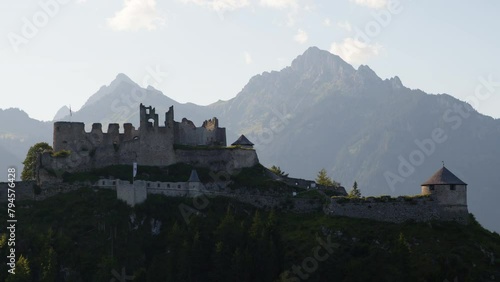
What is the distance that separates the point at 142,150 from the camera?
94.6 m

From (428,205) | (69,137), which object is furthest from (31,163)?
(428,205)

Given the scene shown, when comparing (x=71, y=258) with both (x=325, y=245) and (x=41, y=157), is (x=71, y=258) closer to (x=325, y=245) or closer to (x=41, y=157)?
(x=41, y=157)

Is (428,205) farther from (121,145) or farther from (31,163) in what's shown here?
(31,163)

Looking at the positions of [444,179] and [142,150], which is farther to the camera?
[142,150]

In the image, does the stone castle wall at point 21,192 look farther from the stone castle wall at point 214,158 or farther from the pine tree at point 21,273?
the stone castle wall at point 214,158

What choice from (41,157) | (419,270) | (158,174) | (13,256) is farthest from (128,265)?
(419,270)

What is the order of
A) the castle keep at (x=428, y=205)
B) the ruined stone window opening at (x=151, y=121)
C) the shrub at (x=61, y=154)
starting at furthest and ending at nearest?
1. the ruined stone window opening at (x=151, y=121)
2. the shrub at (x=61, y=154)
3. the castle keep at (x=428, y=205)

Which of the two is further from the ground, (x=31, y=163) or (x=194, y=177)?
(x=31, y=163)

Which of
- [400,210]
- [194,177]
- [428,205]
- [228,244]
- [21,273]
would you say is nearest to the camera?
[21,273]

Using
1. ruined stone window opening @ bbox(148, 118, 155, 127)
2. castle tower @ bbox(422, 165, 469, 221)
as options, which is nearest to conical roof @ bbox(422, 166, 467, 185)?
castle tower @ bbox(422, 165, 469, 221)

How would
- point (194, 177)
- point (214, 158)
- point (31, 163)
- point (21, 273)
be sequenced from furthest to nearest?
point (31, 163) < point (214, 158) < point (194, 177) < point (21, 273)

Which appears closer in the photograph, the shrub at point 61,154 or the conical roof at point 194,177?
the conical roof at point 194,177

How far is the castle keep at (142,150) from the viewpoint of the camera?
9375cm

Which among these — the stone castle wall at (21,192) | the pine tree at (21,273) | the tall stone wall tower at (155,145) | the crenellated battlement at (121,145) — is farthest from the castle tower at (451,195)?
the stone castle wall at (21,192)
